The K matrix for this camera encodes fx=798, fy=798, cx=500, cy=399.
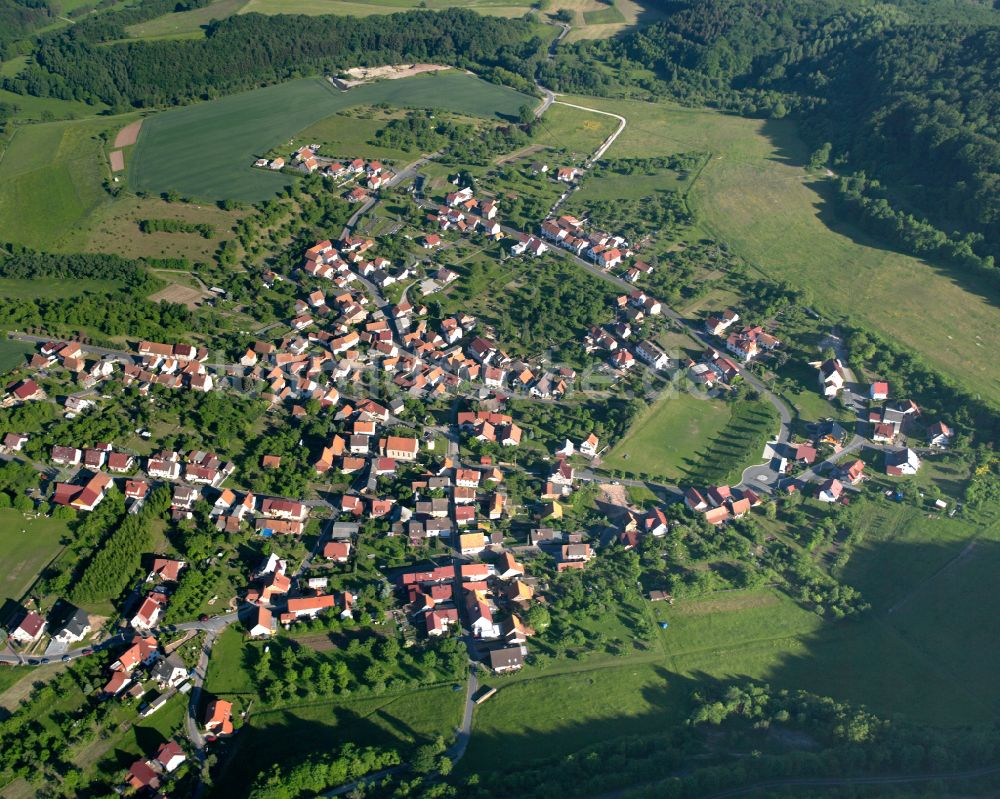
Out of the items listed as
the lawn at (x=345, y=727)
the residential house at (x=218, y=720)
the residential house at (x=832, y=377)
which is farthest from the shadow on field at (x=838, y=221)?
the residential house at (x=218, y=720)

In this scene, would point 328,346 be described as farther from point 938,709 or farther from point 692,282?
point 938,709

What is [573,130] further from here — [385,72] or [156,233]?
[156,233]

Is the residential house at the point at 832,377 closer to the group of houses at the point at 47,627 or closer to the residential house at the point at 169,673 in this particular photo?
the residential house at the point at 169,673

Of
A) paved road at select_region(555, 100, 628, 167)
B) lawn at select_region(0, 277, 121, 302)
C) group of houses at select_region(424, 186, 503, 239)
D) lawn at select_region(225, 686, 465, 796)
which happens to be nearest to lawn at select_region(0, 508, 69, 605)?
lawn at select_region(225, 686, 465, 796)

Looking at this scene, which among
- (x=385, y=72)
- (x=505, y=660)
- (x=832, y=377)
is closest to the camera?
(x=505, y=660)

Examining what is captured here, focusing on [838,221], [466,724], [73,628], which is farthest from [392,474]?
[838,221]

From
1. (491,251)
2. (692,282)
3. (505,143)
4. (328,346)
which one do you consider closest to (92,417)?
(328,346)

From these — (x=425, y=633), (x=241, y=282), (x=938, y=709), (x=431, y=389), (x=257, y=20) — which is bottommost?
(x=938, y=709)
